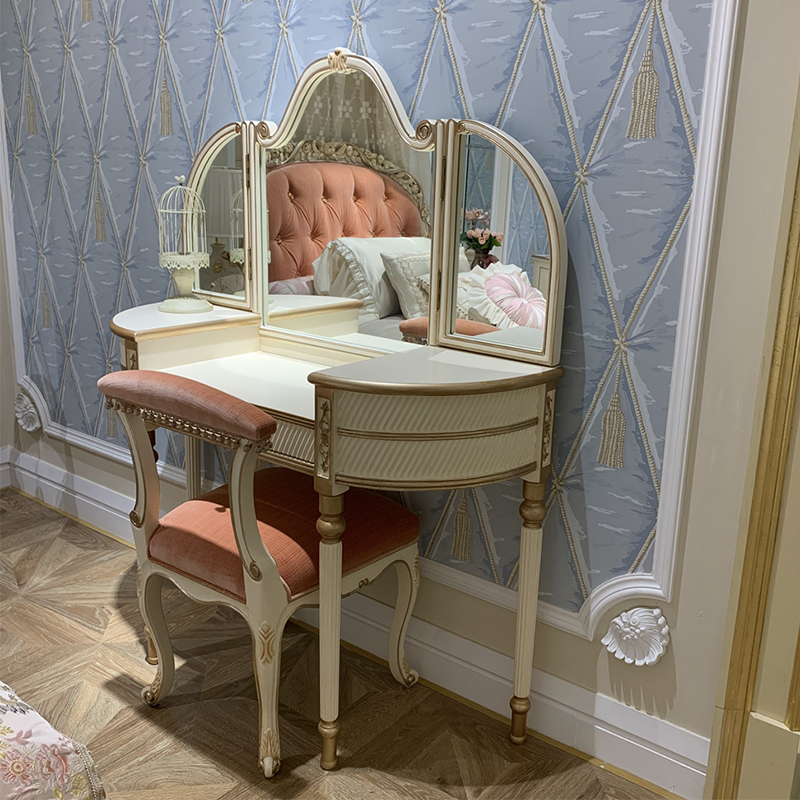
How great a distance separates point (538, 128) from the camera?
1800mm

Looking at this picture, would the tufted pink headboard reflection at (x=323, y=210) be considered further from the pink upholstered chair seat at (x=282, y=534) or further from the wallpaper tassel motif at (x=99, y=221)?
the wallpaper tassel motif at (x=99, y=221)

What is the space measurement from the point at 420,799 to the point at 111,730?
2.53ft

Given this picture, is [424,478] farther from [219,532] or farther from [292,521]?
[219,532]

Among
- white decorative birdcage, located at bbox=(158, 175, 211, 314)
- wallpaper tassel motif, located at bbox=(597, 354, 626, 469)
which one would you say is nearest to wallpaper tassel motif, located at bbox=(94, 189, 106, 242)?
white decorative birdcage, located at bbox=(158, 175, 211, 314)

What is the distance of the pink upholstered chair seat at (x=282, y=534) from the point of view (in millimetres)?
1777

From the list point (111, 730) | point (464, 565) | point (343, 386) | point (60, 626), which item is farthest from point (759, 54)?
point (60, 626)

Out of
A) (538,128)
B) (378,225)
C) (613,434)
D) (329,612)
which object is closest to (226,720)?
(329,612)

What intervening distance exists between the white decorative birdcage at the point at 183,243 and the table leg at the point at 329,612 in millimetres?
905

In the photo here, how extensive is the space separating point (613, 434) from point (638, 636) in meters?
0.45

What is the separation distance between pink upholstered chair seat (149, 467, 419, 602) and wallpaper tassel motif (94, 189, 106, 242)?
4.11 ft

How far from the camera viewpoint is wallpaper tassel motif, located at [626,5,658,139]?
162 cm

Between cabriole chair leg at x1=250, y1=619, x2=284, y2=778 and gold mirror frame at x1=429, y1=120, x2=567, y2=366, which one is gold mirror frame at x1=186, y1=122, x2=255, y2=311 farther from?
cabriole chair leg at x1=250, y1=619, x2=284, y2=778

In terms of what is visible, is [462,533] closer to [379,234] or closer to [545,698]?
[545,698]

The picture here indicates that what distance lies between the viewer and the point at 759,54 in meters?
1.50
